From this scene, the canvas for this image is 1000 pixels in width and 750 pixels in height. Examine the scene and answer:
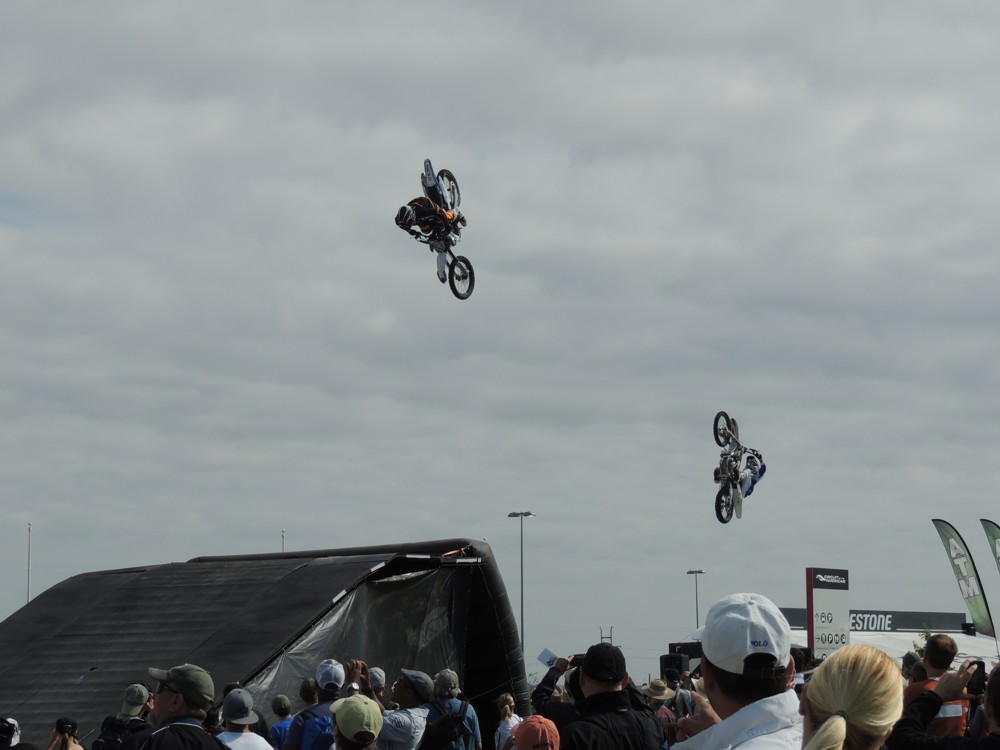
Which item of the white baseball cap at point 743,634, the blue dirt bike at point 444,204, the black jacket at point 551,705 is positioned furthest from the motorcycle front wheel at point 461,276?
the white baseball cap at point 743,634

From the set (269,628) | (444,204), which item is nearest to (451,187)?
(444,204)

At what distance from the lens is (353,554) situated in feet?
58.9

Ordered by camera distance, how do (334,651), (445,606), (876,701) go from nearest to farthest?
(876,701), (334,651), (445,606)

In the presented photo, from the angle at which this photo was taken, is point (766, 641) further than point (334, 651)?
No

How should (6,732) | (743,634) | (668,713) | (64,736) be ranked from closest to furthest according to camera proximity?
1. (743,634)
2. (6,732)
3. (64,736)
4. (668,713)

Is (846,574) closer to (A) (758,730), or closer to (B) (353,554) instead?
(B) (353,554)

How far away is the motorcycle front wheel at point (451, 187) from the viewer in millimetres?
19922

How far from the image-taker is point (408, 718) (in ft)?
31.7

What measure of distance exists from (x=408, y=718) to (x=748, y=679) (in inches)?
263

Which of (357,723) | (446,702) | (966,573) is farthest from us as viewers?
(966,573)

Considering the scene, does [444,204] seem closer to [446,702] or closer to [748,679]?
Result: [446,702]

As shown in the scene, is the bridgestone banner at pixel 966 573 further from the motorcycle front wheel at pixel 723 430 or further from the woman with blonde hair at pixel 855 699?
the woman with blonde hair at pixel 855 699

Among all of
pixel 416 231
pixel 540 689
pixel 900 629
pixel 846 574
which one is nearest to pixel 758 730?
pixel 540 689

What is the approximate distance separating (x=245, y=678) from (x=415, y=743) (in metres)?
5.60
